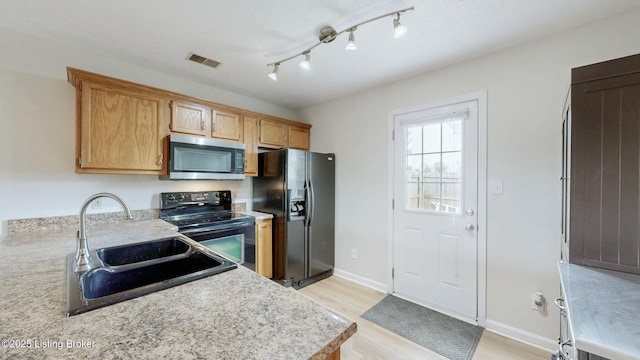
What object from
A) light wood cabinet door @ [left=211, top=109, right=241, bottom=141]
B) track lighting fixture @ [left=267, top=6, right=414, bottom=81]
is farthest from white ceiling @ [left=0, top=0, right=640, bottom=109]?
light wood cabinet door @ [left=211, top=109, right=241, bottom=141]

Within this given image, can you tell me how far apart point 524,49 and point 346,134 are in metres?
1.85

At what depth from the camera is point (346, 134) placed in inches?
127

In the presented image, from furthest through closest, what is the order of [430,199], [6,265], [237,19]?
[430,199] → [237,19] → [6,265]

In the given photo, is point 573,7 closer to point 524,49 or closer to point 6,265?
point 524,49

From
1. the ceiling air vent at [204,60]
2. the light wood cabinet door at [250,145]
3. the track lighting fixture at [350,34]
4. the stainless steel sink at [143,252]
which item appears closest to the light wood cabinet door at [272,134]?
the light wood cabinet door at [250,145]

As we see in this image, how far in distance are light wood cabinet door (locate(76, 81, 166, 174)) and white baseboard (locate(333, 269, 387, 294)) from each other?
2.41m

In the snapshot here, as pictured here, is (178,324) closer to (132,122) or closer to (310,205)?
(132,122)

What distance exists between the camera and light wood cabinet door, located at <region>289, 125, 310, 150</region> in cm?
342

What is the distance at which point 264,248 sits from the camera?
2898 millimetres

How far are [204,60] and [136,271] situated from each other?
6.31 feet

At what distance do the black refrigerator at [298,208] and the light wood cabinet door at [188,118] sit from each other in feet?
2.66

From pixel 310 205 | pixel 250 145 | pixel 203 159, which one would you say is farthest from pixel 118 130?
pixel 310 205

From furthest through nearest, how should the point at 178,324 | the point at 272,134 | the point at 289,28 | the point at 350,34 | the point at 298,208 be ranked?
the point at 272,134 → the point at 298,208 → the point at 289,28 → the point at 350,34 → the point at 178,324

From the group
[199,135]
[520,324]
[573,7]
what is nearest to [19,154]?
[199,135]
